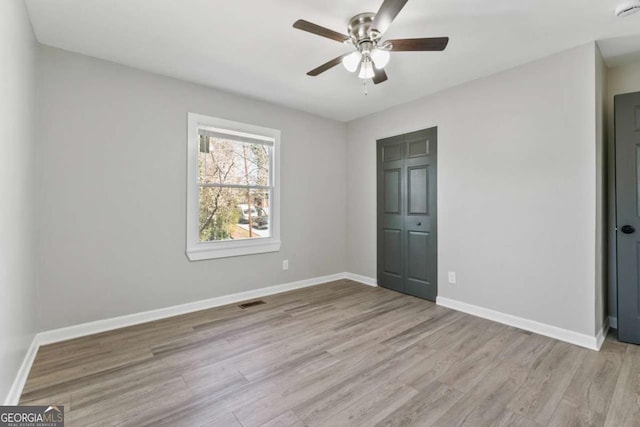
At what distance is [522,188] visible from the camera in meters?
2.80

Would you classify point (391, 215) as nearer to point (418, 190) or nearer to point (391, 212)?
point (391, 212)

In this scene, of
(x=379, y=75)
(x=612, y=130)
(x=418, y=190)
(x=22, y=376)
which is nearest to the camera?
(x=22, y=376)

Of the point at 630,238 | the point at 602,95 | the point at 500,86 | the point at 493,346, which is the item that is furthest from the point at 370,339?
the point at 602,95

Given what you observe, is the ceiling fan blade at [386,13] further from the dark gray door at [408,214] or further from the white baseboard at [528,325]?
the white baseboard at [528,325]

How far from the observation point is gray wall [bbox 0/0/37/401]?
1.51 meters

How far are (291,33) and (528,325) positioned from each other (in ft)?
11.1

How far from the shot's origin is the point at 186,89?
3.18 metres

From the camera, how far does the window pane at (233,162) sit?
3.37 meters

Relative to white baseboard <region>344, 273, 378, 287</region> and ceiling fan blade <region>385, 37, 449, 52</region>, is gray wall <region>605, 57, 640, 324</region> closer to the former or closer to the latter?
ceiling fan blade <region>385, 37, 449, 52</region>

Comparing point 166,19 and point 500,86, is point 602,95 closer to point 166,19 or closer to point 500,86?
point 500,86

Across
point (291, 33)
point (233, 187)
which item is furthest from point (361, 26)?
point (233, 187)

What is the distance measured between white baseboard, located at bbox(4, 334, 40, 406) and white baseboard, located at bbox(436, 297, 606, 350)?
12.1ft

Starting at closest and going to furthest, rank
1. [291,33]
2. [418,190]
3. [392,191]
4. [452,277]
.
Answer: [291,33]
[452,277]
[418,190]
[392,191]

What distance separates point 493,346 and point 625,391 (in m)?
0.77
